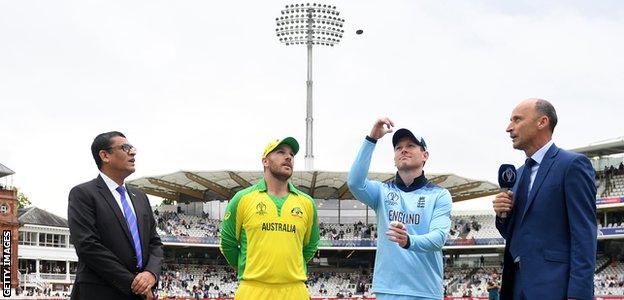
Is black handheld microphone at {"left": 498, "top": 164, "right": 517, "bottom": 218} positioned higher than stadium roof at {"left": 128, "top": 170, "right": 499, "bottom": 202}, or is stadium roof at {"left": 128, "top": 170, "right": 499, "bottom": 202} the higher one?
black handheld microphone at {"left": 498, "top": 164, "right": 517, "bottom": 218}

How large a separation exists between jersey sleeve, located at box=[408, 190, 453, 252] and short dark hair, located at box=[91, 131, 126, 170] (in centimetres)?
249

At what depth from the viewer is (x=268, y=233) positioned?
6.69 metres

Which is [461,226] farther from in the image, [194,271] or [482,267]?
[194,271]

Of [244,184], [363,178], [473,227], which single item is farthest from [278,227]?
[473,227]

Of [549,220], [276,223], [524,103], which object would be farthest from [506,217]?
[276,223]

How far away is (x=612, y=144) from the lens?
2066 inches

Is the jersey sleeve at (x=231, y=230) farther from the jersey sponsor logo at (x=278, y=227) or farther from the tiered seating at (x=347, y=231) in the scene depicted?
the tiered seating at (x=347, y=231)

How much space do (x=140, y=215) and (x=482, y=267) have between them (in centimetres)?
4785

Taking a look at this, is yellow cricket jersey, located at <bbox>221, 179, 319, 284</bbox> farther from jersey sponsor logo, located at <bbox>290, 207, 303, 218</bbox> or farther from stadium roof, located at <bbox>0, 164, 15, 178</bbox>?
stadium roof, located at <bbox>0, 164, 15, 178</bbox>

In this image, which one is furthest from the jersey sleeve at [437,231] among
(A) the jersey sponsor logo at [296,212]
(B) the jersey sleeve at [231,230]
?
(B) the jersey sleeve at [231,230]

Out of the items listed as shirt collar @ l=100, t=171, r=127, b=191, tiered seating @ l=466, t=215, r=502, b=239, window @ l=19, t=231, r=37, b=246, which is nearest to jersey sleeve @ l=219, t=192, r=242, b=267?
shirt collar @ l=100, t=171, r=127, b=191

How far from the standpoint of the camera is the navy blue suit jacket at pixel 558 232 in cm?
498

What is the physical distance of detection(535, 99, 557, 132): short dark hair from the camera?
5.42 m

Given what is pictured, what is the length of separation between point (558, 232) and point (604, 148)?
50.9 metres
